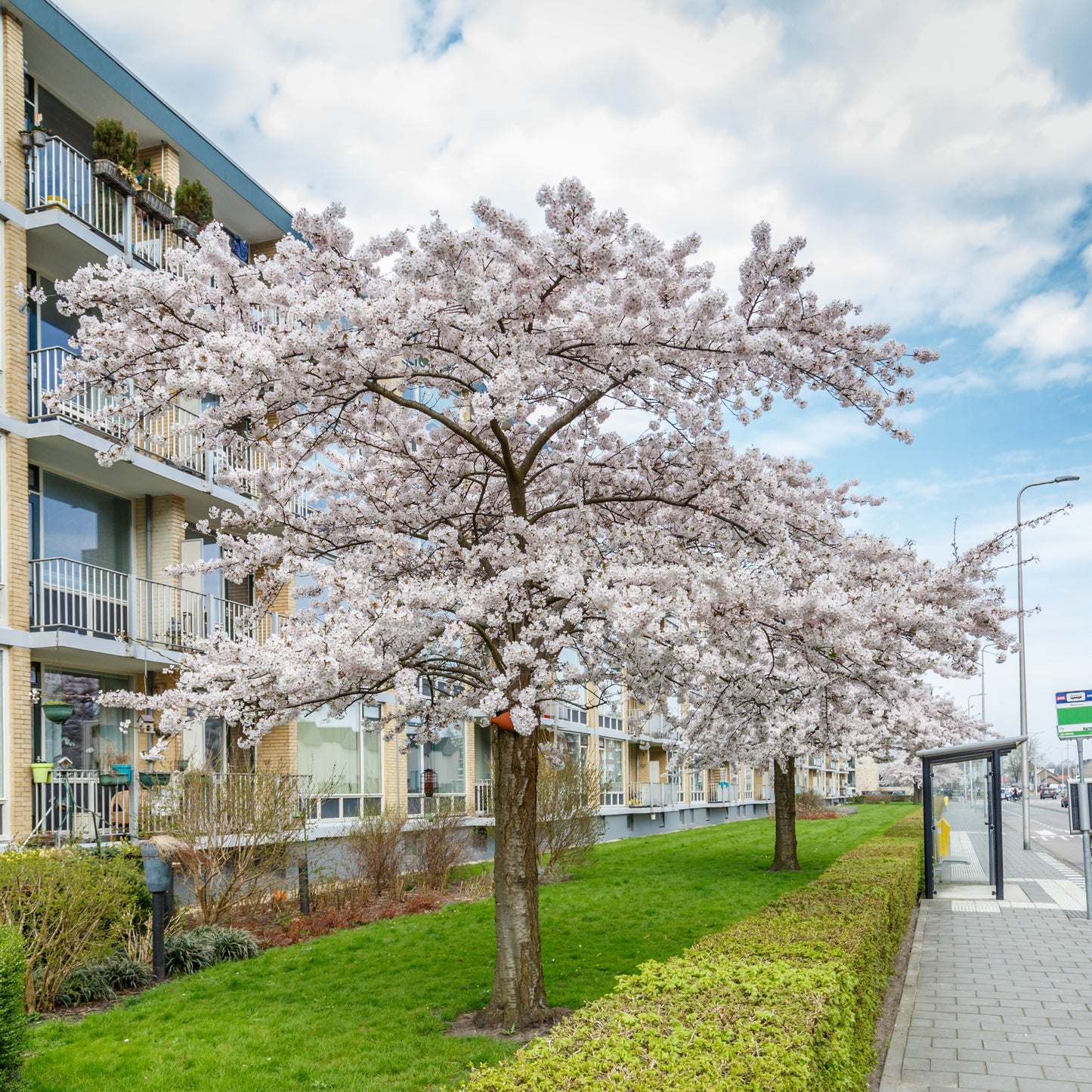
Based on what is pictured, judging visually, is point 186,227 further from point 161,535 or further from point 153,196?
point 161,535

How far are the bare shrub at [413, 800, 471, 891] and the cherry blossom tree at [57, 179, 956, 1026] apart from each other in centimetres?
842

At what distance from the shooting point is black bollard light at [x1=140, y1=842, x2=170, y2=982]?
10.1 m

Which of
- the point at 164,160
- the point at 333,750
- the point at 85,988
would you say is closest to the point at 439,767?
the point at 333,750

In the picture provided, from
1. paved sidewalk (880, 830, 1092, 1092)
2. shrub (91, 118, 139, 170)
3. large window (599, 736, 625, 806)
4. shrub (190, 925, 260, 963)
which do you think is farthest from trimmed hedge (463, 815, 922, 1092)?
large window (599, 736, 625, 806)

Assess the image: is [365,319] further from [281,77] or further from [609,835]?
[609,835]

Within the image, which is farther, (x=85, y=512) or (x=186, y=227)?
(x=186, y=227)

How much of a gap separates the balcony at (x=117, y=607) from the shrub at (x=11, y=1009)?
7.15 meters

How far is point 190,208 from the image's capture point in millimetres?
17406

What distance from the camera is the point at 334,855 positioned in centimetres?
1681

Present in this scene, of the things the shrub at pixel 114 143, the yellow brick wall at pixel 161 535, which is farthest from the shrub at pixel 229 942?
the shrub at pixel 114 143

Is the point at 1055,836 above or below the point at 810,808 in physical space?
above

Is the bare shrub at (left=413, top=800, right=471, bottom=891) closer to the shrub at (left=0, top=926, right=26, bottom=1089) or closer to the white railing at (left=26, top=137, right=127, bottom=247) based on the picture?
the white railing at (left=26, top=137, right=127, bottom=247)

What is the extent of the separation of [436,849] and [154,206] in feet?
38.7

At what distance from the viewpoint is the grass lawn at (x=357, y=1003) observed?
738cm
